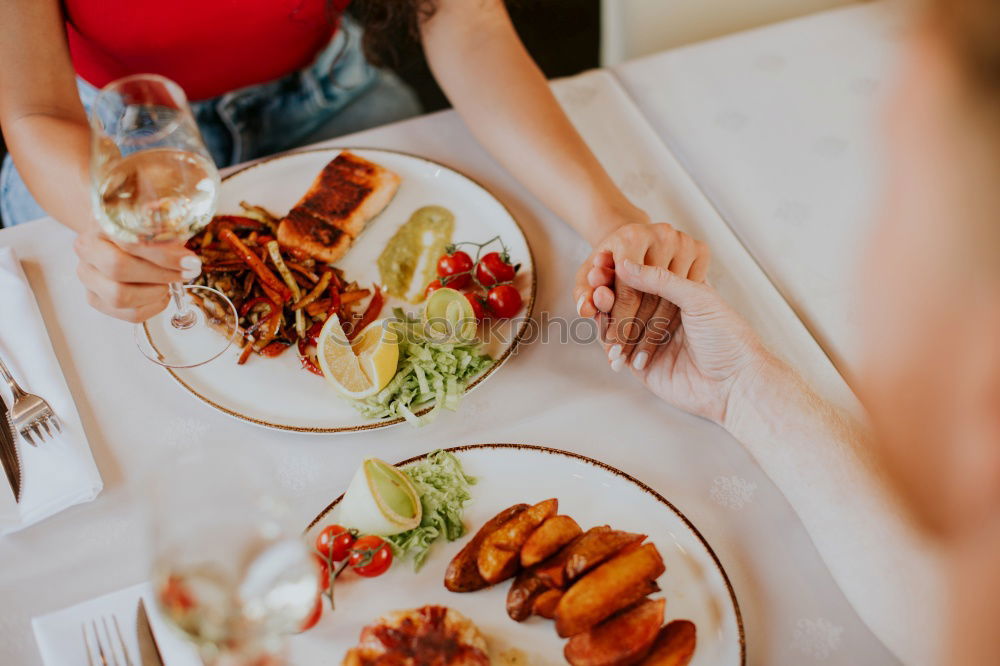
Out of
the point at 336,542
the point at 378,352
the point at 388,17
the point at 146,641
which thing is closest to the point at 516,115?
the point at 388,17

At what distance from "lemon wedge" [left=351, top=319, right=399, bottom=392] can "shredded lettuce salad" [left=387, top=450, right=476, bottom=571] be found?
17 cm

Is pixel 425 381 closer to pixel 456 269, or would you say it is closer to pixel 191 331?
pixel 456 269

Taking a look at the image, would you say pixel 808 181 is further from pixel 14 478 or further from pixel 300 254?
pixel 14 478

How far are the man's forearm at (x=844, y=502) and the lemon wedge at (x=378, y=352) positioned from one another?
23.1 inches

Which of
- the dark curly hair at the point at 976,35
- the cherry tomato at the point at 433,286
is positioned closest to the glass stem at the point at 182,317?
the cherry tomato at the point at 433,286

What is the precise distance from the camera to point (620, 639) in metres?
0.94

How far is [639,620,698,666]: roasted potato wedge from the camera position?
37.9 inches

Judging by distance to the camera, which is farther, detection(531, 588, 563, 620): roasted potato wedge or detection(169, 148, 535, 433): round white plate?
detection(169, 148, 535, 433): round white plate

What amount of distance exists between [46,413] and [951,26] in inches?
53.8

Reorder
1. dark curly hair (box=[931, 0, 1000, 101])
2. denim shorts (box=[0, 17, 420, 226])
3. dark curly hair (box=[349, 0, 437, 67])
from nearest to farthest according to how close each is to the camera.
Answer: dark curly hair (box=[931, 0, 1000, 101]), dark curly hair (box=[349, 0, 437, 67]), denim shorts (box=[0, 17, 420, 226])

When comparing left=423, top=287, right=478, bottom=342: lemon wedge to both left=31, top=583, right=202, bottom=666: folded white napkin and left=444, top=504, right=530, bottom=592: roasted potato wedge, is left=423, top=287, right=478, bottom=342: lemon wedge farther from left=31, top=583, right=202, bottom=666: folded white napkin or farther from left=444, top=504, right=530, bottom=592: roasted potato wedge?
left=31, top=583, right=202, bottom=666: folded white napkin

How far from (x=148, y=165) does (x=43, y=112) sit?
58cm

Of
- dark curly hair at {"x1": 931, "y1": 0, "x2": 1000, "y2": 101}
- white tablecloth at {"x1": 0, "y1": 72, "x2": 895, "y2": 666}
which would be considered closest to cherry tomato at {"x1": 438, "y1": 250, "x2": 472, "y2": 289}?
white tablecloth at {"x1": 0, "y1": 72, "x2": 895, "y2": 666}

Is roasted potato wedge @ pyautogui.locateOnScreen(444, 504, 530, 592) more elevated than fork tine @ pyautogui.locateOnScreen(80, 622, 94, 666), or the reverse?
roasted potato wedge @ pyautogui.locateOnScreen(444, 504, 530, 592)
